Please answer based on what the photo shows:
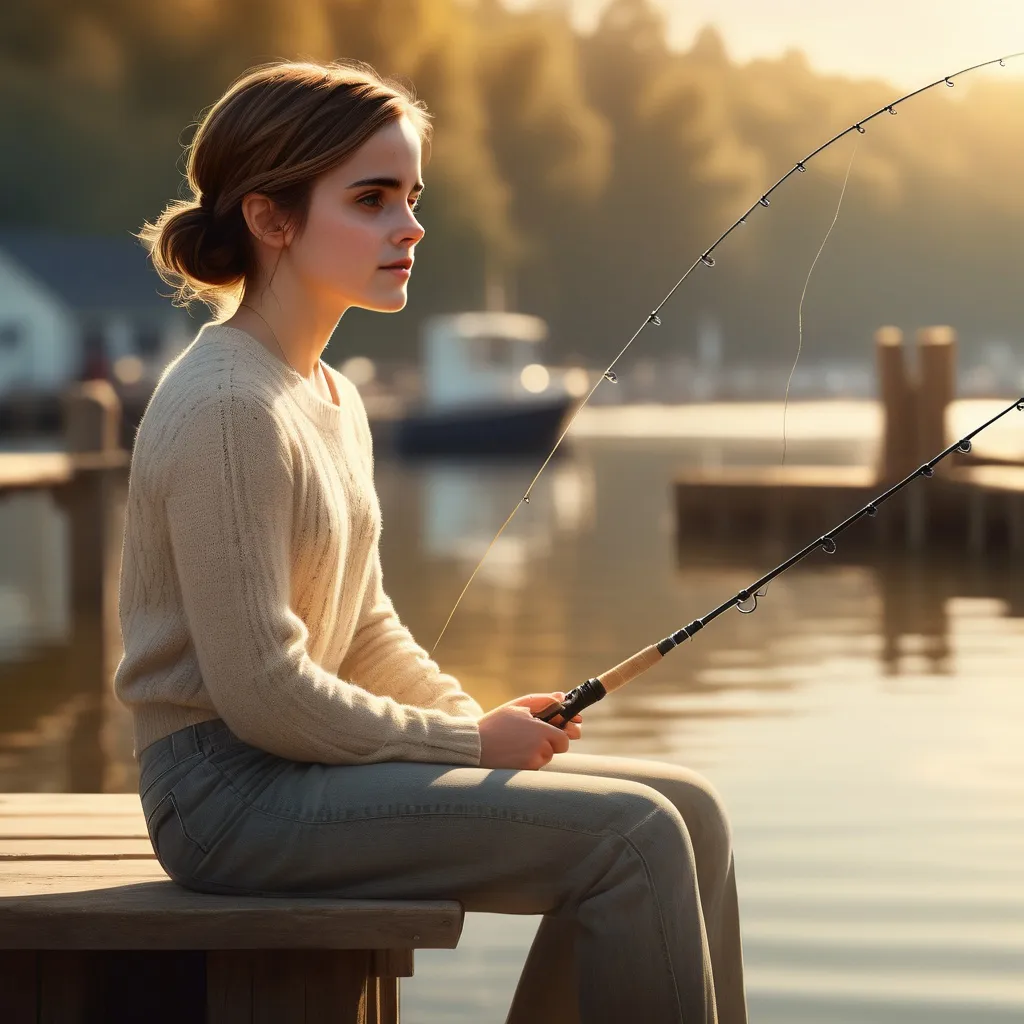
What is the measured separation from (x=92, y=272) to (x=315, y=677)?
1762 inches

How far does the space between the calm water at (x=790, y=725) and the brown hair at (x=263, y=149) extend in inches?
60.4

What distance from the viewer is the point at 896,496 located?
48.9 feet

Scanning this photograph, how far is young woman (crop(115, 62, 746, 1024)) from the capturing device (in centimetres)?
209

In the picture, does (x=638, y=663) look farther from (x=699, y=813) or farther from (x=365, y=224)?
(x=365, y=224)

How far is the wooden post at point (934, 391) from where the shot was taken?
1477 cm

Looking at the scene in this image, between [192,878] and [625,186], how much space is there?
69860 mm

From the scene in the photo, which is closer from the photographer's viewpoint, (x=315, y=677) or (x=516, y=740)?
(x=315, y=677)

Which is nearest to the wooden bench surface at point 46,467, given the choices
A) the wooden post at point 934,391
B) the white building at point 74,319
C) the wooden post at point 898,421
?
the wooden post at point 898,421

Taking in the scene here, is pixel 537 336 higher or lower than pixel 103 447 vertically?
higher

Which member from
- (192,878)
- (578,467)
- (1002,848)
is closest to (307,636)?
(192,878)

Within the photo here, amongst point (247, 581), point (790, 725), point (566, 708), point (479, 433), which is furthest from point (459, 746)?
point (479, 433)

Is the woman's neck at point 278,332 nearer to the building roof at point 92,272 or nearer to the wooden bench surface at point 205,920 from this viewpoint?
the wooden bench surface at point 205,920

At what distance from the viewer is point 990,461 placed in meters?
15.2

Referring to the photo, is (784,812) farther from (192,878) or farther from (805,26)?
(805,26)
